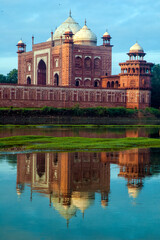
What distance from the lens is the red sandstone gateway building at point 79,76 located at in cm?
6844

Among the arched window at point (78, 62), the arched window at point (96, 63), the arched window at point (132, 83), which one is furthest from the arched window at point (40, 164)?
the arched window at point (96, 63)

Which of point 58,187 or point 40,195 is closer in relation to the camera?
point 40,195

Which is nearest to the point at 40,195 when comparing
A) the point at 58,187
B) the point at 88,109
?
the point at 58,187

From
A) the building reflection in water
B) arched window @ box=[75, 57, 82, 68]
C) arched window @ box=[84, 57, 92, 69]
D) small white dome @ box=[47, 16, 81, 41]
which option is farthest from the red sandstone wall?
the building reflection in water

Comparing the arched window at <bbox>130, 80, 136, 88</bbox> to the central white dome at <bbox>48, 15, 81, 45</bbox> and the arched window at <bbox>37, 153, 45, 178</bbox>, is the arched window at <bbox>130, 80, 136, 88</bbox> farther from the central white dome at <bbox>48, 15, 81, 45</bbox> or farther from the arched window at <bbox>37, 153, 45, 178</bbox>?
the arched window at <bbox>37, 153, 45, 178</bbox>

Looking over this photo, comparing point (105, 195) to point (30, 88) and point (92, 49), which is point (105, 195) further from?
point (92, 49)

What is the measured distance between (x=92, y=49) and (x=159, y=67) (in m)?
19.8

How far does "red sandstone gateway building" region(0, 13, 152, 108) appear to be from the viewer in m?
68.4

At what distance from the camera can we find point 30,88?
6769 centimetres

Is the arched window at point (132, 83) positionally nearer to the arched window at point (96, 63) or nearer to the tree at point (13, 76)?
the arched window at point (96, 63)

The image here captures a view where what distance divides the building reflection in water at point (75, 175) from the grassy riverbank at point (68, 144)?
1.97 metres

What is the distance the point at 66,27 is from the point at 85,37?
4.25 metres

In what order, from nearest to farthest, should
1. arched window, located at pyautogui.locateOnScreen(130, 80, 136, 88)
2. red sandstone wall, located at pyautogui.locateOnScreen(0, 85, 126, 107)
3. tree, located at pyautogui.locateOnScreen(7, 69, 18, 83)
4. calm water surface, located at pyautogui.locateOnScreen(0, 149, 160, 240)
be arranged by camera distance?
calm water surface, located at pyautogui.locateOnScreen(0, 149, 160, 240) < red sandstone wall, located at pyautogui.locateOnScreen(0, 85, 126, 107) < arched window, located at pyautogui.locateOnScreen(130, 80, 136, 88) < tree, located at pyautogui.locateOnScreen(7, 69, 18, 83)

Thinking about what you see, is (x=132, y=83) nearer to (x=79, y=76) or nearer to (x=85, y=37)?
(x=79, y=76)
